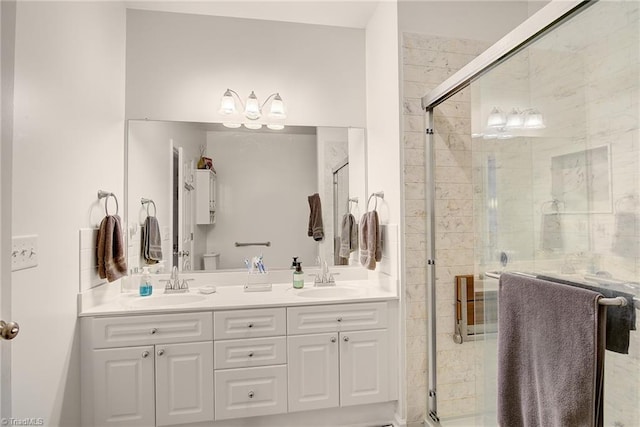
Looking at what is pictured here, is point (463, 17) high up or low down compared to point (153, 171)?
up

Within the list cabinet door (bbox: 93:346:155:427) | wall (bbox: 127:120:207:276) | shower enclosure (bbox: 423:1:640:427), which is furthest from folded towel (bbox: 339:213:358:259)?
cabinet door (bbox: 93:346:155:427)

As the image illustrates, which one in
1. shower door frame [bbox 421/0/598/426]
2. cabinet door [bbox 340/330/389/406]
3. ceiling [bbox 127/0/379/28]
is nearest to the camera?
shower door frame [bbox 421/0/598/426]

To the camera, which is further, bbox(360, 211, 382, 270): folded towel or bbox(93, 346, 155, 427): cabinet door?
bbox(360, 211, 382, 270): folded towel

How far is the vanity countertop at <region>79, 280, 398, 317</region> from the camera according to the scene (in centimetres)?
200

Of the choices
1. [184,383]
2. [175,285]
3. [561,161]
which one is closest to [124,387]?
[184,383]

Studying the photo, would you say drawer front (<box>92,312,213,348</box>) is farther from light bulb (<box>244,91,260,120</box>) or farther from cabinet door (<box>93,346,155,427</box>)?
light bulb (<box>244,91,260,120</box>)

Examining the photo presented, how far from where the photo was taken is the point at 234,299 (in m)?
2.19

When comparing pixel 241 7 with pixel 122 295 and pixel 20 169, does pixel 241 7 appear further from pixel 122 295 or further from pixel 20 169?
pixel 122 295

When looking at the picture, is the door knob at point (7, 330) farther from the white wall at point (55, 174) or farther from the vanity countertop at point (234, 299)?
the vanity countertop at point (234, 299)

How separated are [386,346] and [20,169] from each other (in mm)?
2051

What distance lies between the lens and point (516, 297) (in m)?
1.33

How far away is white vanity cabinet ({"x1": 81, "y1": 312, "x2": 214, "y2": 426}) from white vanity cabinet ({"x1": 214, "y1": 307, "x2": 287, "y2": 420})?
0.20 ft

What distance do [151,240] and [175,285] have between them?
369 mm

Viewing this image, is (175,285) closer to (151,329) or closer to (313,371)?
(151,329)
